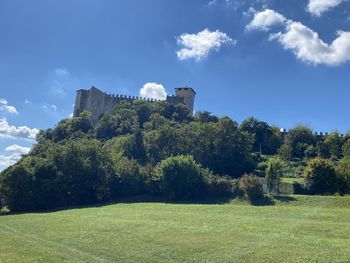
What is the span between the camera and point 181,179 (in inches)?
2579

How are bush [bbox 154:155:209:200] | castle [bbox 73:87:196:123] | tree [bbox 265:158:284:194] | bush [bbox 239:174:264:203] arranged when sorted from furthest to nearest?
castle [bbox 73:87:196:123], bush [bbox 154:155:209:200], tree [bbox 265:158:284:194], bush [bbox 239:174:264:203]

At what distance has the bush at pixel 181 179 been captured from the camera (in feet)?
213

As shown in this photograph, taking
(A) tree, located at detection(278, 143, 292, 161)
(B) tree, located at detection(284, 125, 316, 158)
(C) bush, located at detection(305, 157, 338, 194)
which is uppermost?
(B) tree, located at detection(284, 125, 316, 158)

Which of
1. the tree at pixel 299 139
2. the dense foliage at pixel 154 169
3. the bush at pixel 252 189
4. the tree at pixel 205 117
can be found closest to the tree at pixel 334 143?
the dense foliage at pixel 154 169

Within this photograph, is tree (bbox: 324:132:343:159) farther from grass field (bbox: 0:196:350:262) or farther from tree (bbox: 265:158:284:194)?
grass field (bbox: 0:196:350:262)

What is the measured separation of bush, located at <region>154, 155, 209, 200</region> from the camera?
65.0 meters

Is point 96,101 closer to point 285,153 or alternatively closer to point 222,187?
point 285,153

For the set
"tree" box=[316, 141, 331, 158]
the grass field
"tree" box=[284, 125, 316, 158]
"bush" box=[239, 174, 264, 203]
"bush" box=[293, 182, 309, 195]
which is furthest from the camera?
"tree" box=[284, 125, 316, 158]

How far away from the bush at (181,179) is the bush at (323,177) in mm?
15793

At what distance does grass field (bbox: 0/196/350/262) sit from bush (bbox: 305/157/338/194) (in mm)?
11795

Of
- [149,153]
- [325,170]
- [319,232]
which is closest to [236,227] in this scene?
[319,232]

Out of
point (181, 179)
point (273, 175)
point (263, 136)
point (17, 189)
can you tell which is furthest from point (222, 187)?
point (263, 136)

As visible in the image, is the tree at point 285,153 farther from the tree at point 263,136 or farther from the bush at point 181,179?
the bush at point 181,179

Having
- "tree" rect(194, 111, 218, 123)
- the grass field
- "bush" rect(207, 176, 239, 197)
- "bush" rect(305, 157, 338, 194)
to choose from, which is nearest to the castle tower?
"tree" rect(194, 111, 218, 123)
